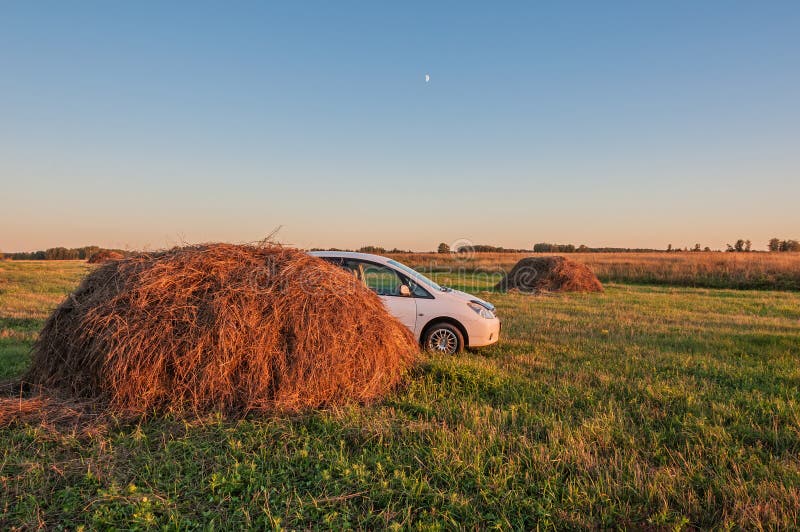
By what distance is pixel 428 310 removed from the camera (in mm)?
7793

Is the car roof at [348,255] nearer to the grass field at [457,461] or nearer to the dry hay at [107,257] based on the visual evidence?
the grass field at [457,461]

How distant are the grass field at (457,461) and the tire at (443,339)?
132 centimetres

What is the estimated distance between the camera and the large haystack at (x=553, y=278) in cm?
2291

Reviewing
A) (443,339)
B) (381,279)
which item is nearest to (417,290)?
(381,279)

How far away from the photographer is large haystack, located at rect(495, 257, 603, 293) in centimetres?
2291

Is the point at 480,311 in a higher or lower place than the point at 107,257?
lower

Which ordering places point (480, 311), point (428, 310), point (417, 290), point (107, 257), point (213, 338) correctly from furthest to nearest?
point (480, 311) → point (417, 290) → point (428, 310) → point (107, 257) → point (213, 338)

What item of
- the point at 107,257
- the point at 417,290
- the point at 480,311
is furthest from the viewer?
the point at 480,311

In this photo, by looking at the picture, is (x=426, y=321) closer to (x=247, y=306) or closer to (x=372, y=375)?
(x=372, y=375)

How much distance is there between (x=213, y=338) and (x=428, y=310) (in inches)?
152

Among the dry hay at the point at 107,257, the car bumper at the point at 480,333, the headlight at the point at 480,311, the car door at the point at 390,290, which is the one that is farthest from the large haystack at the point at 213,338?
the headlight at the point at 480,311

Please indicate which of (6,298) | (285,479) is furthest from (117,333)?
(6,298)

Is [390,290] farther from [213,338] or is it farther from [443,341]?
[213,338]

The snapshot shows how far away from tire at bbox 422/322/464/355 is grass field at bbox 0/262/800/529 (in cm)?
132
